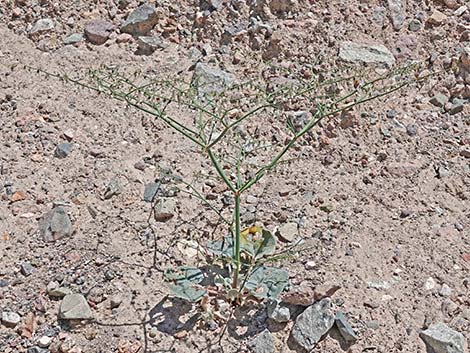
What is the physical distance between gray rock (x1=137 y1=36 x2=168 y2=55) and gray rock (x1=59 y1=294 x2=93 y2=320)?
136 cm

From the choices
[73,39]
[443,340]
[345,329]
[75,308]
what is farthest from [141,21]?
[443,340]

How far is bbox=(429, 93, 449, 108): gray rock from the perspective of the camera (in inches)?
120

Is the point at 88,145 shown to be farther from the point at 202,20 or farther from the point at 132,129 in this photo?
the point at 202,20

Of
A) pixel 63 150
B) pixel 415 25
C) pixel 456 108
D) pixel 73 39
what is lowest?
pixel 63 150

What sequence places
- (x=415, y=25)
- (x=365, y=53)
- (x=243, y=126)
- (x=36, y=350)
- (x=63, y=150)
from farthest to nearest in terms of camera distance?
(x=415, y=25) → (x=365, y=53) → (x=243, y=126) → (x=63, y=150) → (x=36, y=350)

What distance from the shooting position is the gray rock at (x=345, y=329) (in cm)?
221

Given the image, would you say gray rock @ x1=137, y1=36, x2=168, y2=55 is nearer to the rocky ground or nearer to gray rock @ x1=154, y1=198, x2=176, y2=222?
the rocky ground

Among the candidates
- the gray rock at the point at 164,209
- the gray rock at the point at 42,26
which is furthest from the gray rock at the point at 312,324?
the gray rock at the point at 42,26

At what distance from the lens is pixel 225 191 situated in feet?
8.73

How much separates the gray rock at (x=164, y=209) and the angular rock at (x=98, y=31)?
1061mm

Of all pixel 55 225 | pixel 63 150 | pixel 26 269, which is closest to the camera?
pixel 26 269

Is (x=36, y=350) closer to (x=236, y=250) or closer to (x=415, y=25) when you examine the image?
(x=236, y=250)

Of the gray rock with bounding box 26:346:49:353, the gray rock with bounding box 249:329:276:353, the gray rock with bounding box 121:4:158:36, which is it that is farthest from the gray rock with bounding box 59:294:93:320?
the gray rock with bounding box 121:4:158:36

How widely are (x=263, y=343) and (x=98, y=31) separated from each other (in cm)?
179
